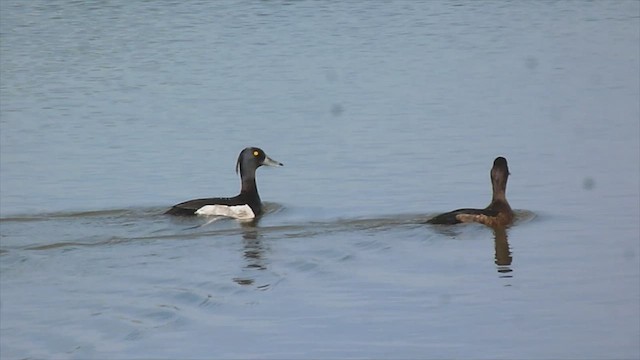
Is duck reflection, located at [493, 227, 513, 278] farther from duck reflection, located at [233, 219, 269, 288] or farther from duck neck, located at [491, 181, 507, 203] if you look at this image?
duck reflection, located at [233, 219, 269, 288]

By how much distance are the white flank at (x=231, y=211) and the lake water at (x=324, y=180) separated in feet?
0.50

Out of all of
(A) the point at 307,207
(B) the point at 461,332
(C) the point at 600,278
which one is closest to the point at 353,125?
(A) the point at 307,207

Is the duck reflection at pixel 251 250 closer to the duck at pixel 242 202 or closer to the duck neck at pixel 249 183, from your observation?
the duck at pixel 242 202

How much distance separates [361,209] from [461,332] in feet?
19.1

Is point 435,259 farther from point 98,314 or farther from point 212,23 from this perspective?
point 212,23

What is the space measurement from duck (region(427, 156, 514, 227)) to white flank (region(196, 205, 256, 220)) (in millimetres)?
2415

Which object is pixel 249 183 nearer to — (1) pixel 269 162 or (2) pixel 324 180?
(1) pixel 269 162

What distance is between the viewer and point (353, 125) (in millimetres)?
22656

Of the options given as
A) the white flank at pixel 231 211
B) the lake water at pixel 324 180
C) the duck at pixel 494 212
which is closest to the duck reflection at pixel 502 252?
the lake water at pixel 324 180

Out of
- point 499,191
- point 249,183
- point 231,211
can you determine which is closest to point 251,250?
point 231,211

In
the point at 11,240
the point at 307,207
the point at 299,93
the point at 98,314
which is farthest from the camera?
the point at 299,93

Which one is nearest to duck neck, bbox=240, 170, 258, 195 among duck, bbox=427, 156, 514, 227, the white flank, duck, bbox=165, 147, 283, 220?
duck, bbox=165, 147, 283, 220

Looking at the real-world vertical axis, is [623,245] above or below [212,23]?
below

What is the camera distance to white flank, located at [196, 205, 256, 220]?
17656mm
